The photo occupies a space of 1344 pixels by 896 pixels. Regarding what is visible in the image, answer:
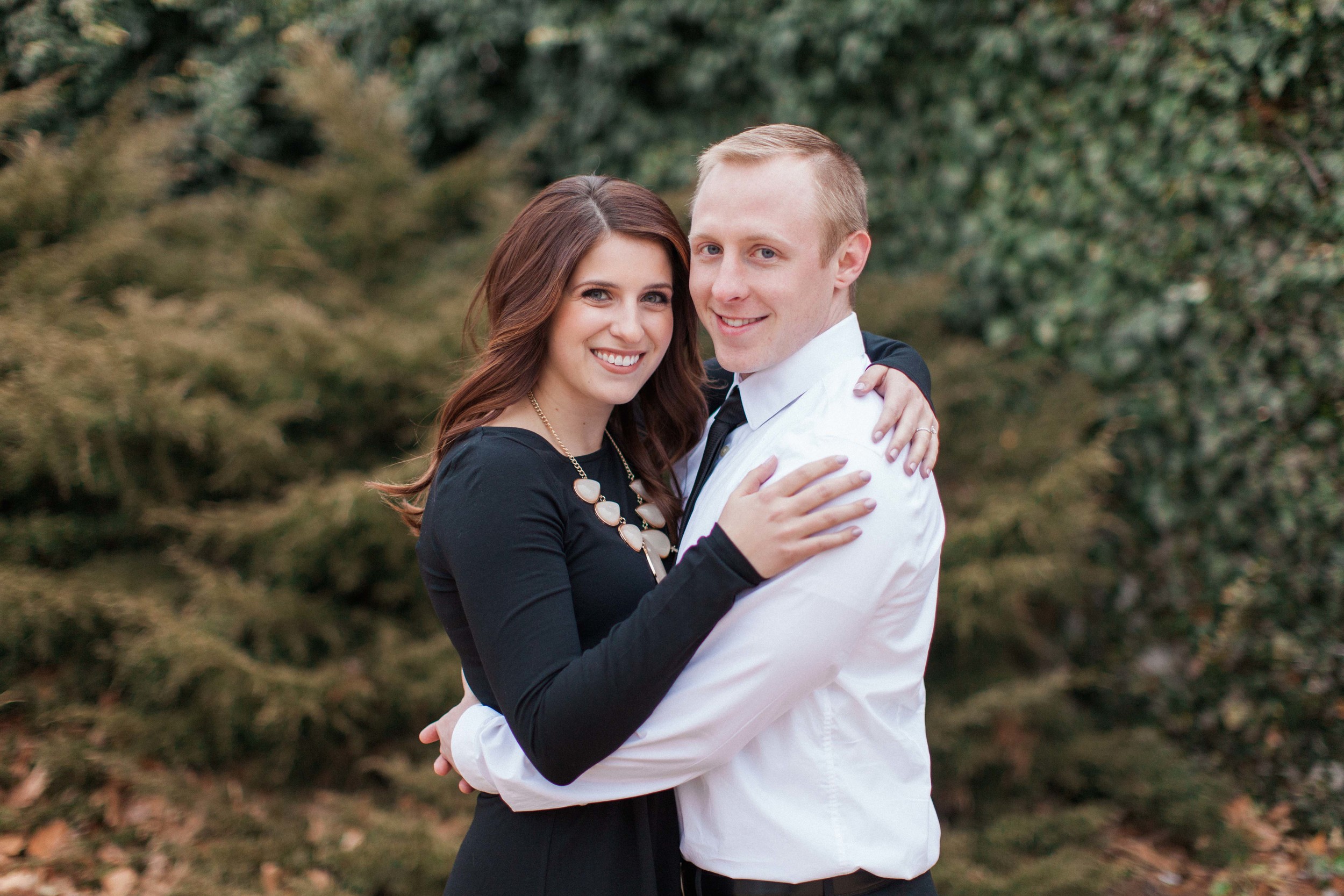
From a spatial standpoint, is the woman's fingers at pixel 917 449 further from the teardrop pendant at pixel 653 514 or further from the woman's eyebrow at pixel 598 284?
the woman's eyebrow at pixel 598 284

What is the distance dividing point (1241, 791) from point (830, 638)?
331 centimetres

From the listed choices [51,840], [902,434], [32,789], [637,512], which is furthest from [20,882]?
[902,434]

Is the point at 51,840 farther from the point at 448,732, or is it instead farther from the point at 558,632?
the point at 558,632

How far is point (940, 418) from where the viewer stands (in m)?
4.09

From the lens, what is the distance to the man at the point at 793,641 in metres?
1.54

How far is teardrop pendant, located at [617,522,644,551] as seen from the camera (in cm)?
186

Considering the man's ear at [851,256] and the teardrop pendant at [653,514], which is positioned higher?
the man's ear at [851,256]

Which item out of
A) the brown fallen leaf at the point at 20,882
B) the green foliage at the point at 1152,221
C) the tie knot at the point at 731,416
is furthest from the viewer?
the green foliage at the point at 1152,221

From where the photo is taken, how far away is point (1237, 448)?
3781mm

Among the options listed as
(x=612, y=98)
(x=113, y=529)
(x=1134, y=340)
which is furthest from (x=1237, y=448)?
(x=113, y=529)

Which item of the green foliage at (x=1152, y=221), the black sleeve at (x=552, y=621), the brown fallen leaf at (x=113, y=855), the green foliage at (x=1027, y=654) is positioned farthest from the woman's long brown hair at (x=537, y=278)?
the green foliage at (x=1152, y=221)

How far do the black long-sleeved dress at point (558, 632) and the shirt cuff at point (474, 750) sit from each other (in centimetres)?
5

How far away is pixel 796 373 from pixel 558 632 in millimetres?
757

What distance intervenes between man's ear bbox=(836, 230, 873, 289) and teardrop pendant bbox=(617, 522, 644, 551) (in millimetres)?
685
